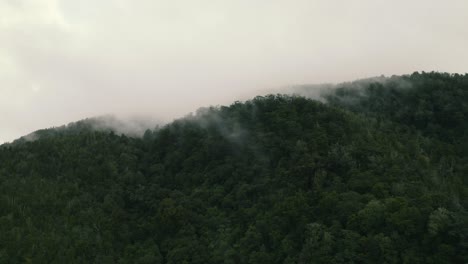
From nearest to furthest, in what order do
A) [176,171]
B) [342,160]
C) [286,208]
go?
[286,208], [342,160], [176,171]

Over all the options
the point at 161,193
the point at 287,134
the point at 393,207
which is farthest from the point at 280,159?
the point at 393,207

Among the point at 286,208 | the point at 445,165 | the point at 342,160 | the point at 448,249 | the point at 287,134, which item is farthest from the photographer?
the point at 287,134

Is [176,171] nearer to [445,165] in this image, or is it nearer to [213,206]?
[213,206]

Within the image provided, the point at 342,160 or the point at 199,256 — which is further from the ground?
the point at 342,160

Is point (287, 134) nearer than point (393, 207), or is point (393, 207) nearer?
point (393, 207)

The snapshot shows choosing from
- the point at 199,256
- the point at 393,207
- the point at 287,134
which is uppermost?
the point at 287,134

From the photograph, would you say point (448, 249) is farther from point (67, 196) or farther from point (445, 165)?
point (67, 196)
